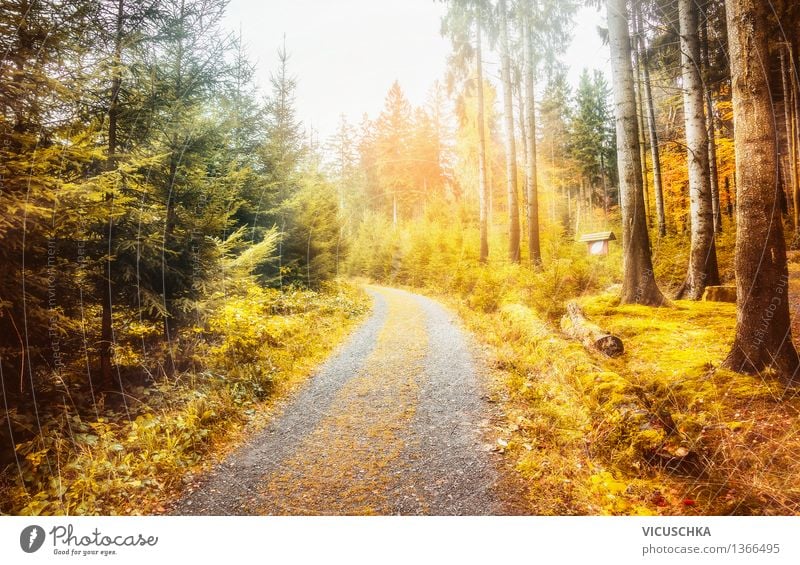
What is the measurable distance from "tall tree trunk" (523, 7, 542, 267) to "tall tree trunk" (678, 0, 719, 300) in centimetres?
545

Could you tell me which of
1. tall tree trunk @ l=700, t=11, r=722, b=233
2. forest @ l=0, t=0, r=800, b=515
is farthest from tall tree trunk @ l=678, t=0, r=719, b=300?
tall tree trunk @ l=700, t=11, r=722, b=233

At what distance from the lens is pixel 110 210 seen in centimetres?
374

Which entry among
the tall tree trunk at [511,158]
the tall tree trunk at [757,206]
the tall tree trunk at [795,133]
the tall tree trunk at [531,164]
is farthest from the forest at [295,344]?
the tall tree trunk at [795,133]

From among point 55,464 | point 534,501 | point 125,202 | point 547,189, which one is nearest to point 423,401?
point 534,501

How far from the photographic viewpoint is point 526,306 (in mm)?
8367

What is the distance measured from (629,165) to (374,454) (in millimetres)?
6356

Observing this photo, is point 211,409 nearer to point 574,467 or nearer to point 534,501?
point 534,501

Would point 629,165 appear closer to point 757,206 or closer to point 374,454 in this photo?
point 757,206

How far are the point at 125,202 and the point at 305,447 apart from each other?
367 cm

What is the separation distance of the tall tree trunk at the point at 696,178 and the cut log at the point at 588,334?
6.16 ft

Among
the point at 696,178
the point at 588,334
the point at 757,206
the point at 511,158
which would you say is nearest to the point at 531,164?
the point at 511,158

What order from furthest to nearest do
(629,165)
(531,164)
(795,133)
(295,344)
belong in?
(531,164) → (795,133) → (295,344) → (629,165)

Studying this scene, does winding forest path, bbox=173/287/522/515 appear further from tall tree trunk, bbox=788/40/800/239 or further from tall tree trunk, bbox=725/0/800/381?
tall tree trunk, bbox=788/40/800/239
